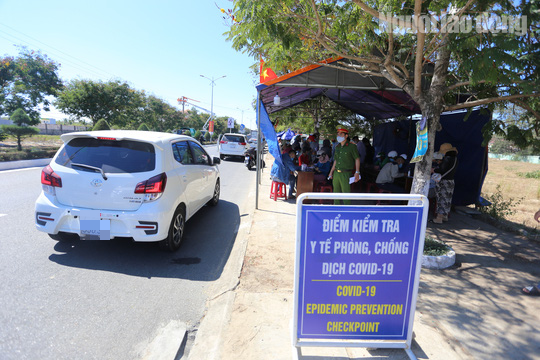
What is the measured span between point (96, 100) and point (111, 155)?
18.8 m

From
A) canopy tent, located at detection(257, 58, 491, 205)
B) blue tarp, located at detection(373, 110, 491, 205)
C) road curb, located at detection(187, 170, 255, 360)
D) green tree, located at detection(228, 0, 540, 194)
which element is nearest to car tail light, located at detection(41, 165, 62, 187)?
road curb, located at detection(187, 170, 255, 360)

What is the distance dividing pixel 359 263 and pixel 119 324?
228 cm

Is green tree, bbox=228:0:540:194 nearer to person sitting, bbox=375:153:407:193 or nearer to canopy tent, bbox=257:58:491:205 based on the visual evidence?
canopy tent, bbox=257:58:491:205

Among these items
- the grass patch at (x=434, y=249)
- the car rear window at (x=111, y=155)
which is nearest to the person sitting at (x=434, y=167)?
the grass patch at (x=434, y=249)

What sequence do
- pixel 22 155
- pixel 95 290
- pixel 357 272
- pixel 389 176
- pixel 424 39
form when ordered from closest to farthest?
pixel 357 272 → pixel 95 290 → pixel 424 39 → pixel 389 176 → pixel 22 155

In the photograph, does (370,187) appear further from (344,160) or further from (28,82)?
(28,82)

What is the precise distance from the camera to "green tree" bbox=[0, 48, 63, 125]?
62.3 feet

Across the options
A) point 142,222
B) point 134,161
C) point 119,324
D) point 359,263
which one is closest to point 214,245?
point 142,222

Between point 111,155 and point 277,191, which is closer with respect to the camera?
point 111,155

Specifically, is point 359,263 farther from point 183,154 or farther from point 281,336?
point 183,154

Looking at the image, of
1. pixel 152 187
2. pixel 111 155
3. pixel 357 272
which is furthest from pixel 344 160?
pixel 111 155

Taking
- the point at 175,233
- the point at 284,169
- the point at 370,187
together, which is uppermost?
the point at 284,169

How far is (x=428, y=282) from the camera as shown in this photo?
12.5 feet

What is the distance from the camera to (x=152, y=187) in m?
3.81
